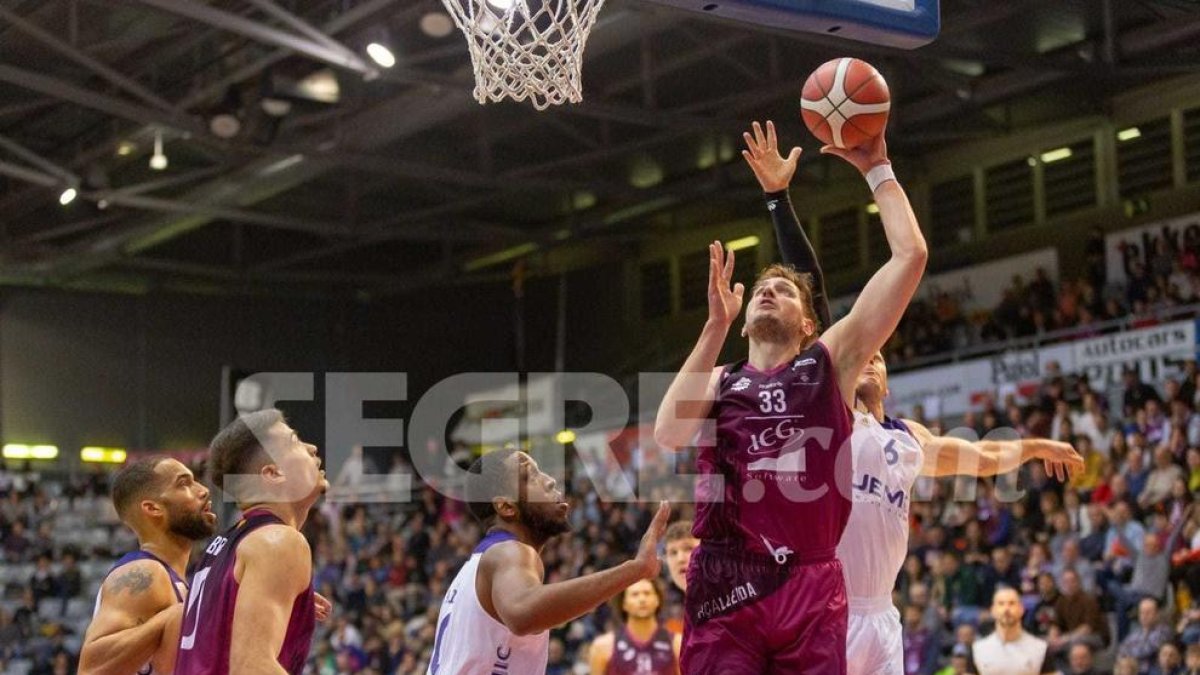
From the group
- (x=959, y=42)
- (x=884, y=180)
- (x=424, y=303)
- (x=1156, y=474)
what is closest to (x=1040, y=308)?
(x=959, y=42)

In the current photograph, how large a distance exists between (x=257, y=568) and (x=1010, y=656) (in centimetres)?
880

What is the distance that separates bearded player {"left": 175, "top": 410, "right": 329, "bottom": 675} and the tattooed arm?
0.77 metres

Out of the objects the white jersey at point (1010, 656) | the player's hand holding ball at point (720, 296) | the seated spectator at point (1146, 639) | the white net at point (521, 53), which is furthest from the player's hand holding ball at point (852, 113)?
the seated spectator at point (1146, 639)

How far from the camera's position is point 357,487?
78.6ft

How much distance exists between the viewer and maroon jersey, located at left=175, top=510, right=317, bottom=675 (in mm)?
4867

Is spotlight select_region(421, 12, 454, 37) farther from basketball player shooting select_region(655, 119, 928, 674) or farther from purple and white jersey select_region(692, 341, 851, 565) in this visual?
purple and white jersey select_region(692, 341, 851, 565)

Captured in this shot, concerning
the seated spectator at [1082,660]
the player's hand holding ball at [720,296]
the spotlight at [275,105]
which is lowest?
the seated spectator at [1082,660]

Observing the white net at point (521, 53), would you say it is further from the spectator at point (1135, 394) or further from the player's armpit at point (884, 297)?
the spectator at point (1135, 394)

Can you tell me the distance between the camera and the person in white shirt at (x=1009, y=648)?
40.2 feet

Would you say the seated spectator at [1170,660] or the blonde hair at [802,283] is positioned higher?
the blonde hair at [802,283]

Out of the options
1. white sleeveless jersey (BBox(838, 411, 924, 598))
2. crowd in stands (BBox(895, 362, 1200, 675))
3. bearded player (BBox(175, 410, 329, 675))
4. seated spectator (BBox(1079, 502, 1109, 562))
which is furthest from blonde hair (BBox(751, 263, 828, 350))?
seated spectator (BBox(1079, 502, 1109, 562))

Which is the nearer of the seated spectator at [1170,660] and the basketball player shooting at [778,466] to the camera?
the basketball player shooting at [778,466]

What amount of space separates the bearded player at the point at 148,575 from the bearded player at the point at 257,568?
0.78m

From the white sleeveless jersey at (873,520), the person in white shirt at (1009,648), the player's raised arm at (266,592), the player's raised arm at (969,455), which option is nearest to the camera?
the player's raised arm at (266,592)
